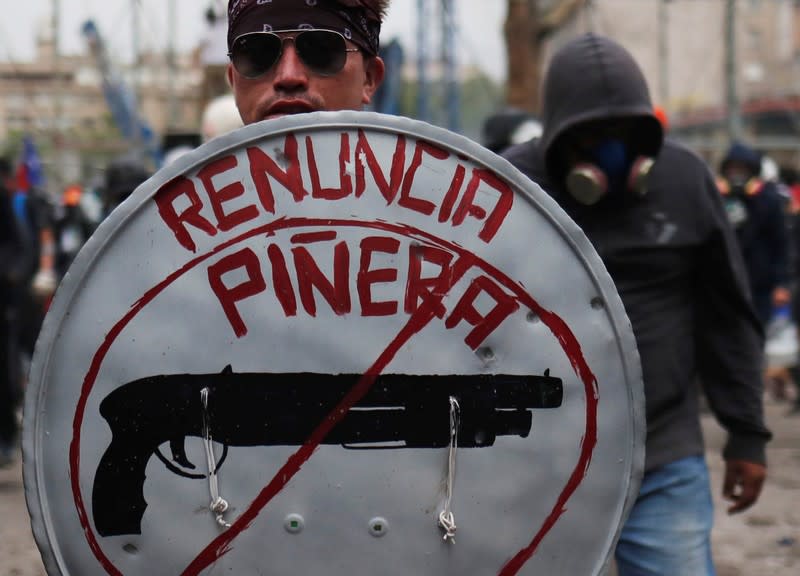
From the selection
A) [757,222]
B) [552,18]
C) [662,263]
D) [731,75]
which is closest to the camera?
[662,263]

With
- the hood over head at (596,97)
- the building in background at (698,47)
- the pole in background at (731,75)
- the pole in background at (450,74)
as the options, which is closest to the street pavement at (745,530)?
the hood over head at (596,97)

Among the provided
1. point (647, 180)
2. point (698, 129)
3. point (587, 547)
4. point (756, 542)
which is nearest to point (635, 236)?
point (647, 180)

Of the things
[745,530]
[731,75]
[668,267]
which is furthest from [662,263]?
[731,75]

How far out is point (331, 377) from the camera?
1.47 m

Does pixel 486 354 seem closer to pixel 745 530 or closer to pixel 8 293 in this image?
pixel 745 530

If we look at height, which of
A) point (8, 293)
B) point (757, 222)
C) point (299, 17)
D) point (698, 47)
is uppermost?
point (698, 47)

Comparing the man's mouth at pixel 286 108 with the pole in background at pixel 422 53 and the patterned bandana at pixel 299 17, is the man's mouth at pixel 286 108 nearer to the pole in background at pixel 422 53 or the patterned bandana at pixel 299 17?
the patterned bandana at pixel 299 17

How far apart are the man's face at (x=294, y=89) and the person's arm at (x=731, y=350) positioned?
1220 mm

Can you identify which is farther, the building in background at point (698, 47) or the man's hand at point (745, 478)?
the building in background at point (698, 47)

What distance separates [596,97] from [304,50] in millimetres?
1147

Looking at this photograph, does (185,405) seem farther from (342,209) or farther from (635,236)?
(635,236)

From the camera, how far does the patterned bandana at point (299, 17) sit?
1.83 m

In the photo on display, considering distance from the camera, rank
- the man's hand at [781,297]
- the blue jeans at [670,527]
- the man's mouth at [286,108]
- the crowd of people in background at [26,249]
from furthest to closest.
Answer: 1. the man's hand at [781,297]
2. the crowd of people in background at [26,249]
3. the blue jeans at [670,527]
4. the man's mouth at [286,108]

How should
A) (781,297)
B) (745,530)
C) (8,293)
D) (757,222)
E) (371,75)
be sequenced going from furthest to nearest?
1. (781,297)
2. (757,222)
3. (8,293)
4. (745,530)
5. (371,75)
